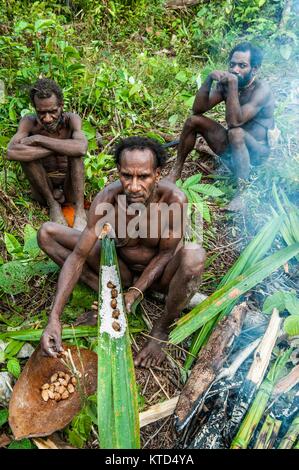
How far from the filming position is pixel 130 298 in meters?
2.87

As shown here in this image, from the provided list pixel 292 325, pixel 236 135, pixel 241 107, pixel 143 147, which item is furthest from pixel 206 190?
pixel 292 325

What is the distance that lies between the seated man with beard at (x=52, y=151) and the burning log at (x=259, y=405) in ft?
6.46

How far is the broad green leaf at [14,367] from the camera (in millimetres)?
2724

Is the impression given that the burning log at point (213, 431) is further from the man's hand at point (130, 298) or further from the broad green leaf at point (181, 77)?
the broad green leaf at point (181, 77)

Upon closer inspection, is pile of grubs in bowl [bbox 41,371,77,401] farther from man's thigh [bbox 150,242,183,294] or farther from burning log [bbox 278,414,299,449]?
burning log [bbox 278,414,299,449]

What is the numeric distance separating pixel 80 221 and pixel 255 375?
2001mm

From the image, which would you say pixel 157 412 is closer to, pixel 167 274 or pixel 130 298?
pixel 130 298

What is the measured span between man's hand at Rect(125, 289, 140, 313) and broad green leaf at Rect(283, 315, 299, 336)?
2.59 ft

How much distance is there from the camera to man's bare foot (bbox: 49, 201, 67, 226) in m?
4.03

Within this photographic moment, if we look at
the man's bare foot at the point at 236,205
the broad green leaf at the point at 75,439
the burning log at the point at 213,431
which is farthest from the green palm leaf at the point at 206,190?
the broad green leaf at the point at 75,439

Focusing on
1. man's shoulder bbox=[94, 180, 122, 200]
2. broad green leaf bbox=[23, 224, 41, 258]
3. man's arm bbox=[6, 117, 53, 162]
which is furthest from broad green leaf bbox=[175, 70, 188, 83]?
man's shoulder bbox=[94, 180, 122, 200]

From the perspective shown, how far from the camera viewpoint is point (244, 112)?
412 cm

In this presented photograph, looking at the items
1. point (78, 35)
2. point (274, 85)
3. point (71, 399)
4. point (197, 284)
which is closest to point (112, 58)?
point (78, 35)

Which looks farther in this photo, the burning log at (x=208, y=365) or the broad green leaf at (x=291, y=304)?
the broad green leaf at (x=291, y=304)
